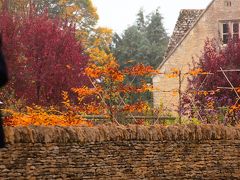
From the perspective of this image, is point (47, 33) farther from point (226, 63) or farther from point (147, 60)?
point (147, 60)

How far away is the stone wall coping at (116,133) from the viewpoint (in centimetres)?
1318

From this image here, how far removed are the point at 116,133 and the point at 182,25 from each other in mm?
28025

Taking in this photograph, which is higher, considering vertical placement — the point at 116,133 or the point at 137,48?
the point at 137,48

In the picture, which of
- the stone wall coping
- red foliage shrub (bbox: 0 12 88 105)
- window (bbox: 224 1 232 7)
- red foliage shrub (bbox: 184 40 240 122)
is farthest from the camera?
window (bbox: 224 1 232 7)

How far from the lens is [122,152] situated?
14805 millimetres

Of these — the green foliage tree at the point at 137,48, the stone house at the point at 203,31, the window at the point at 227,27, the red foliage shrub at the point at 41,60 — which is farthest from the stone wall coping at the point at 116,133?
the green foliage tree at the point at 137,48

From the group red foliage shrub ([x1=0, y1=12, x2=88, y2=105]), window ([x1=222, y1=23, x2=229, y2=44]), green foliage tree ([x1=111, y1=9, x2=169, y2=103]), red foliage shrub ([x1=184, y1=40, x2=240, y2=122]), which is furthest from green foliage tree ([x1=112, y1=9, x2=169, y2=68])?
red foliage shrub ([x1=0, y1=12, x2=88, y2=105])

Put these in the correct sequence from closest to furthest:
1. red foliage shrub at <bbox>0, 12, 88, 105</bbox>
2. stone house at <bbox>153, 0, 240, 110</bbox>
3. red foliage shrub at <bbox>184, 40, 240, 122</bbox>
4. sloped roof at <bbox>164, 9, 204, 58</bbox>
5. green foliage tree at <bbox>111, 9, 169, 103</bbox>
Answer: red foliage shrub at <bbox>0, 12, 88, 105</bbox> → red foliage shrub at <bbox>184, 40, 240, 122</bbox> → stone house at <bbox>153, 0, 240, 110</bbox> → sloped roof at <bbox>164, 9, 204, 58</bbox> → green foliage tree at <bbox>111, 9, 169, 103</bbox>

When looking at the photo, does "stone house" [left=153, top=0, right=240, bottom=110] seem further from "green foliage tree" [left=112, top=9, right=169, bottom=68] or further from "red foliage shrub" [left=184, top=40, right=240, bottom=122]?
"green foliage tree" [left=112, top=9, right=169, bottom=68]

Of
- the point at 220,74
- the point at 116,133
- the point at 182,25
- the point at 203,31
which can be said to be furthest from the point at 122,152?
the point at 182,25

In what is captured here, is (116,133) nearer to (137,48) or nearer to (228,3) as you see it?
(228,3)

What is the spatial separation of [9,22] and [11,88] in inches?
106

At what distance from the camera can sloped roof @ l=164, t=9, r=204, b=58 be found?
41362mm

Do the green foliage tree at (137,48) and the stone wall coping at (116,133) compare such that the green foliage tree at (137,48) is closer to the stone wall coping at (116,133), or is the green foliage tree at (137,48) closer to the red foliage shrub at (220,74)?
the red foliage shrub at (220,74)
